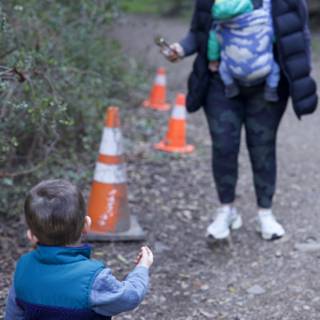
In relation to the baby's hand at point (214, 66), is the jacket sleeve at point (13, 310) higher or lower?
lower

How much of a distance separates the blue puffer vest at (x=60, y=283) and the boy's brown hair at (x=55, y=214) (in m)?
0.05

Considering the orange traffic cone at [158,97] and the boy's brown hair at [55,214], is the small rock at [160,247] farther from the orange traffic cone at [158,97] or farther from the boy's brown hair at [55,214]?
the orange traffic cone at [158,97]

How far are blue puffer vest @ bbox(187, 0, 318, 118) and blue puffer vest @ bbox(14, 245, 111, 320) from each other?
2.14 metres

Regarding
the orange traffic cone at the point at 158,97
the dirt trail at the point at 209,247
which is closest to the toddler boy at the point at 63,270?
the dirt trail at the point at 209,247

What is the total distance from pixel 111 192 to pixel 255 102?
1101 millimetres

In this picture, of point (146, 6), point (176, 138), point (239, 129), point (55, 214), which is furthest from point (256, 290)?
point (146, 6)

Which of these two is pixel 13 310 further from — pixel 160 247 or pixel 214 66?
pixel 214 66

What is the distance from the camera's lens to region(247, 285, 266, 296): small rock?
167 inches

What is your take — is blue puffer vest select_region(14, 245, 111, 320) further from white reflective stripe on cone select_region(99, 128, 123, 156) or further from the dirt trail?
white reflective stripe on cone select_region(99, 128, 123, 156)

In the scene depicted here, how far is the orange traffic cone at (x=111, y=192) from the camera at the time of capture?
4.82m

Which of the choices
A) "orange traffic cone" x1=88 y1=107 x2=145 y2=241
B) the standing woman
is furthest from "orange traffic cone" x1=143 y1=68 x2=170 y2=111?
the standing woman

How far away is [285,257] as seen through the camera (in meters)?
4.66

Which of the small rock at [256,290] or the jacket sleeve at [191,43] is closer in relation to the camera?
the small rock at [256,290]

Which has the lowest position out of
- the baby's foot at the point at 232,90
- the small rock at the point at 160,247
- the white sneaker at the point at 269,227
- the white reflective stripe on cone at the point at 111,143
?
the small rock at the point at 160,247
